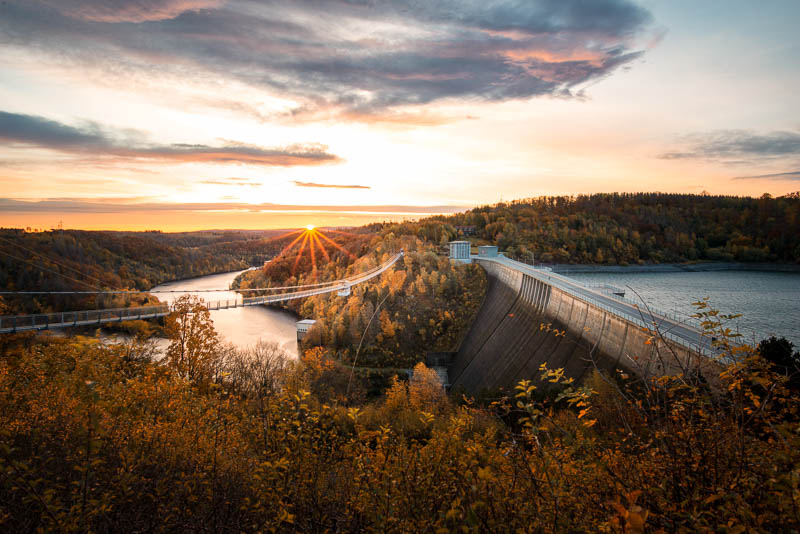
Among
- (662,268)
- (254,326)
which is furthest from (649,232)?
(254,326)

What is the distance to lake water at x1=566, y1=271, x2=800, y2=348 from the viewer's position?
1417 inches

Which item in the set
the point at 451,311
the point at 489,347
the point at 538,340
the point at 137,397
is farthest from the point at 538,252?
the point at 137,397

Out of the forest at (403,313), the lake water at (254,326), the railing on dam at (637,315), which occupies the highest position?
the railing on dam at (637,315)

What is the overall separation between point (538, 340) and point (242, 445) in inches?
Result: 736

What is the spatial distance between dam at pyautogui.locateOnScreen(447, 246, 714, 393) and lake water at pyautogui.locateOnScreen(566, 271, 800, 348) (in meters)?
8.21

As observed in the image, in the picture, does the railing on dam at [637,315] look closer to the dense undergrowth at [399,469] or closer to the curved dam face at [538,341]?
the curved dam face at [538,341]

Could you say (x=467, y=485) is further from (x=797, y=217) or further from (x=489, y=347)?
(x=797, y=217)

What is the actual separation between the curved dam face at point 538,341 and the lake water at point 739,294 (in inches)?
327

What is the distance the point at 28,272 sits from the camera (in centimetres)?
5053

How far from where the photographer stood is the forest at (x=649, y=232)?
286ft

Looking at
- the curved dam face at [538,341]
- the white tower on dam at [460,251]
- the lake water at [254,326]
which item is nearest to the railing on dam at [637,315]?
the curved dam face at [538,341]

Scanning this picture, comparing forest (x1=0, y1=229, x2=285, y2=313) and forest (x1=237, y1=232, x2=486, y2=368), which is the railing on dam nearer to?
forest (x1=237, y1=232, x2=486, y2=368)

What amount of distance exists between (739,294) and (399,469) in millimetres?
66204

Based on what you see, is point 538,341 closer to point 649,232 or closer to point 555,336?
point 555,336
